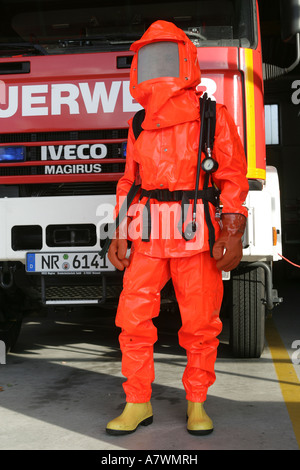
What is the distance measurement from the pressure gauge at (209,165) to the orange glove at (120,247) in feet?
1.74

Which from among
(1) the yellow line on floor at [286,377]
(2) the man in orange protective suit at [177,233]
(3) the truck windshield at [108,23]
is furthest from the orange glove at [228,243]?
(3) the truck windshield at [108,23]

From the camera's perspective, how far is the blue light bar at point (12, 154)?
4094mm

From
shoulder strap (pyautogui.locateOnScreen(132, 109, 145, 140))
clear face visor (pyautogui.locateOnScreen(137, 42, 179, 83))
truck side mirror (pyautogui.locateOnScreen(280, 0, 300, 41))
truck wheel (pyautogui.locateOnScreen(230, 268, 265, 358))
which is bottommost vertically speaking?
truck wheel (pyautogui.locateOnScreen(230, 268, 265, 358))

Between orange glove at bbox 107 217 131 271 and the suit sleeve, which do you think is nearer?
the suit sleeve

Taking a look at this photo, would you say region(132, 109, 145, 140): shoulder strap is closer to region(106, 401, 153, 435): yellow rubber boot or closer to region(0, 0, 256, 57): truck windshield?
region(0, 0, 256, 57): truck windshield

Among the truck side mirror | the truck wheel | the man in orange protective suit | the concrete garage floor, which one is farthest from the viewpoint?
the truck wheel

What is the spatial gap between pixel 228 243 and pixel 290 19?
158 cm

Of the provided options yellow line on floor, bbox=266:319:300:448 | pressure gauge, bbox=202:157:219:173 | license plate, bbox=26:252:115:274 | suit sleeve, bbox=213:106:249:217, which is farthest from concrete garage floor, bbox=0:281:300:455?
pressure gauge, bbox=202:157:219:173

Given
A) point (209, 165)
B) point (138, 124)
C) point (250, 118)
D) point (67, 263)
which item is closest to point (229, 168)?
point (209, 165)

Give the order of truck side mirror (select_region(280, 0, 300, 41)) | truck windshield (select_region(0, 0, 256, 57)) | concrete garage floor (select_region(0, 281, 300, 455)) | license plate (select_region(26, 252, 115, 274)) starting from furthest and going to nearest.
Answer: truck windshield (select_region(0, 0, 256, 57)) → license plate (select_region(26, 252, 115, 274)) → truck side mirror (select_region(280, 0, 300, 41)) → concrete garage floor (select_region(0, 281, 300, 455))

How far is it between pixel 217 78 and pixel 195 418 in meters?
2.11

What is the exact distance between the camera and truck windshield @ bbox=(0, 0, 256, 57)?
4078 millimetres

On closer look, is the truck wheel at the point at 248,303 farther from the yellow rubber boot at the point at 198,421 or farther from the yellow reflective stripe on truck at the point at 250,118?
the yellow rubber boot at the point at 198,421

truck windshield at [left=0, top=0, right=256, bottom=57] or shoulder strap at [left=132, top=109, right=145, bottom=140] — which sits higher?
truck windshield at [left=0, top=0, right=256, bottom=57]
